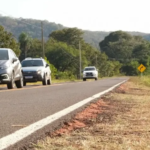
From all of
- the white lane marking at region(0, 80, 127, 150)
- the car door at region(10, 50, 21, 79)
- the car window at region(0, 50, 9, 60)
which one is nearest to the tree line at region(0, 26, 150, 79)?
the car door at region(10, 50, 21, 79)

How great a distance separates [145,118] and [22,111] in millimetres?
2176

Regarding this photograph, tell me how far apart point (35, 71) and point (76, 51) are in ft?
220

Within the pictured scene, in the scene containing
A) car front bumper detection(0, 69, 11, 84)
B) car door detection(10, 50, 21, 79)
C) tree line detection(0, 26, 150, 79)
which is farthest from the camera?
tree line detection(0, 26, 150, 79)

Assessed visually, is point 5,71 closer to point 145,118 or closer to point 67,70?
point 145,118

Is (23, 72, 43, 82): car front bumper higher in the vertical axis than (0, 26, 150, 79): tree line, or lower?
lower

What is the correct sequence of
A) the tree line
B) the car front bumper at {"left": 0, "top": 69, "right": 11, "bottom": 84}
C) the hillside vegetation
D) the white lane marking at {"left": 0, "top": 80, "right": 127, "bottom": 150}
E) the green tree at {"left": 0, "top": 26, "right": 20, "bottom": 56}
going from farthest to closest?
the tree line
the hillside vegetation
the green tree at {"left": 0, "top": 26, "right": 20, "bottom": 56}
the car front bumper at {"left": 0, "top": 69, "right": 11, "bottom": 84}
the white lane marking at {"left": 0, "top": 80, "right": 127, "bottom": 150}

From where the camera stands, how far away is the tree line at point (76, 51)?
82.4 metres

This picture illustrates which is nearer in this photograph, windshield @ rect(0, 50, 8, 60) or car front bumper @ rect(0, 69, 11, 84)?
Result: car front bumper @ rect(0, 69, 11, 84)

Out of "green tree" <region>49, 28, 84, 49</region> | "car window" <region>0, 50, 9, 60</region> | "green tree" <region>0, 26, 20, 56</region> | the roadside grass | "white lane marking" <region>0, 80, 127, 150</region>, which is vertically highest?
"green tree" <region>49, 28, 84, 49</region>

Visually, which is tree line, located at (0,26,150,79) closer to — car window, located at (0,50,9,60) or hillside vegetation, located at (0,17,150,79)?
hillside vegetation, located at (0,17,150,79)

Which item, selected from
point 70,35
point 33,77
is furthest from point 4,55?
point 70,35

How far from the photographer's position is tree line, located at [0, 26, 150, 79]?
8241 centimetres

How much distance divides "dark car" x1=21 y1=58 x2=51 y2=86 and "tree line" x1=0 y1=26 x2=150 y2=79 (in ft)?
92.7

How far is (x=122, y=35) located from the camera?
544 ft
